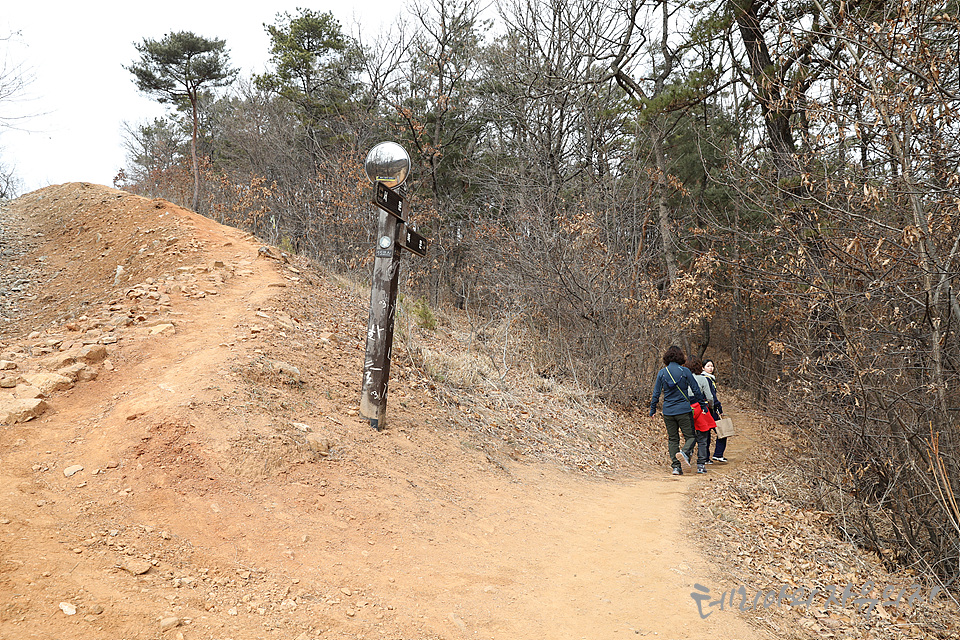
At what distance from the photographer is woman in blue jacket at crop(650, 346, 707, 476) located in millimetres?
7977

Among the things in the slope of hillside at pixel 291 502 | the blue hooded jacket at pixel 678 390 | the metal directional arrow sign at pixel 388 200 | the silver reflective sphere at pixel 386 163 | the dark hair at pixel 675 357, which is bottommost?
the slope of hillside at pixel 291 502

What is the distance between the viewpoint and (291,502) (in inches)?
155

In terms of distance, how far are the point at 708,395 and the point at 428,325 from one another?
5.27 m

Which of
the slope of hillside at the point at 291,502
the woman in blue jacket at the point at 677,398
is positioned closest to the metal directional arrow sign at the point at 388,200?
the slope of hillside at the point at 291,502

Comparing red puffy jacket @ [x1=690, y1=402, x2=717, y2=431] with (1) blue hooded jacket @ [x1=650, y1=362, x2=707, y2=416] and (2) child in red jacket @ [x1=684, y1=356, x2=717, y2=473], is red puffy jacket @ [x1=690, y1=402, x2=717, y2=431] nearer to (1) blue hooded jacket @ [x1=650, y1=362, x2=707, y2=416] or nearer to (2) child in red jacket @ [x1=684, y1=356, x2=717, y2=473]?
(2) child in red jacket @ [x1=684, y1=356, x2=717, y2=473]

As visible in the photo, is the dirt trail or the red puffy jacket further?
the red puffy jacket

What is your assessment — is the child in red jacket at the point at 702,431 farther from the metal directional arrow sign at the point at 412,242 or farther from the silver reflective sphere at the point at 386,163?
the silver reflective sphere at the point at 386,163

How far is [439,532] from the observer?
4.21 m

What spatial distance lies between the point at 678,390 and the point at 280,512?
594 centimetres

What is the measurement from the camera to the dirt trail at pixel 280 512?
285cm

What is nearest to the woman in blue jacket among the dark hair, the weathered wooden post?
the dark hair

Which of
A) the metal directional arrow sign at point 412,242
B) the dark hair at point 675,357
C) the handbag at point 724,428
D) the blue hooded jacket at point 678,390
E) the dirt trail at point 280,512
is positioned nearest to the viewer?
the dirt trail at point 280,512

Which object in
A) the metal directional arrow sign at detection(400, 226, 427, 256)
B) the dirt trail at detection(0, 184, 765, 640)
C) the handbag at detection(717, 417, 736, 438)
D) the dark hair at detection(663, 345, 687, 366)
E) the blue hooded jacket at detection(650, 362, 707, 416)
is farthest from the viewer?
the handbag at detection(717, 417, 736, 438)

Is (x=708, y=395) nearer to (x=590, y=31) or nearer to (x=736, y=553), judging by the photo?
(x=736, y=553)
